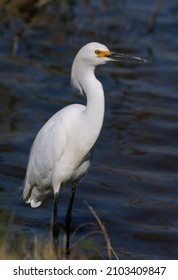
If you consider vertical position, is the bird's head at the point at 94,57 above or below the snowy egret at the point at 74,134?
above

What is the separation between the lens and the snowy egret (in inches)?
240

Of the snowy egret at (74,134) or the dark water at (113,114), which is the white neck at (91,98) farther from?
the dark water at (113,114)

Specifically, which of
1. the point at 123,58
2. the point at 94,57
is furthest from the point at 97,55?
the point at 123,58

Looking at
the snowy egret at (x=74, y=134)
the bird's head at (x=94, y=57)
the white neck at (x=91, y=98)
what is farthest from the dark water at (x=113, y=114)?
the bird's head at (x=94, y=57)

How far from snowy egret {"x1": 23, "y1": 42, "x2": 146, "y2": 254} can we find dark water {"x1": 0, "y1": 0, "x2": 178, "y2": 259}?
495 mm

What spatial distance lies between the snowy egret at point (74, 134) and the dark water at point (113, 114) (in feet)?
1.62

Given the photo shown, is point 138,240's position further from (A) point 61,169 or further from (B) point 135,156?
(B) point 135,156

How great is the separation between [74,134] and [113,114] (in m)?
3.60

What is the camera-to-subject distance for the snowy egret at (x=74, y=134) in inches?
240

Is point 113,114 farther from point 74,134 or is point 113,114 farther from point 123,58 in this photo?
point 123,58

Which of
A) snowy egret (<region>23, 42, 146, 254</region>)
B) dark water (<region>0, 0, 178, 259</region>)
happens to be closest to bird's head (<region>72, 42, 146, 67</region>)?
snowy egret (<region>23, 42, 146, 254</region>)

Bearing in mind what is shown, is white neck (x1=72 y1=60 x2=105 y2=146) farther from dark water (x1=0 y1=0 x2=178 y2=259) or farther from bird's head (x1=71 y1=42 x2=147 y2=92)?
dark water (x1=0 y1=0 x2=178 y2=259)

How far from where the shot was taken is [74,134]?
20.8ft
